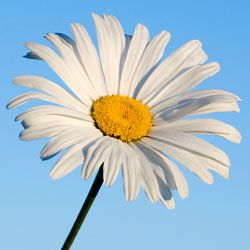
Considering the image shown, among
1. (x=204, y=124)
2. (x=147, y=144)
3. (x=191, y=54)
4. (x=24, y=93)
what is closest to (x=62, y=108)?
(x=24, y=93)

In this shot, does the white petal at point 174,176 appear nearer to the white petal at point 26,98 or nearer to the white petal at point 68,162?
the white petal at point 68,162

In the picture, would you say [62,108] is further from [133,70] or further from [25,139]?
[133,70]

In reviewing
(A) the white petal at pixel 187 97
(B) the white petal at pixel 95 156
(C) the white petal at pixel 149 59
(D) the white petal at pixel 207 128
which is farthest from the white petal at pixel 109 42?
(B) the white petal at pixel 95 156

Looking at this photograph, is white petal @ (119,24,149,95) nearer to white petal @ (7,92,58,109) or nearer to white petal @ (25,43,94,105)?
A: white petal @ (25,43,94,105)

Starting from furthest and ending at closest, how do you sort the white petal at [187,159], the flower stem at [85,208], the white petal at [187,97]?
the white petal at [187,97] → the white petal at [187,159] → the flower stem at [85,208]

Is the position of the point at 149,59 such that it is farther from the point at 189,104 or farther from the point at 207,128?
the point at 207,128

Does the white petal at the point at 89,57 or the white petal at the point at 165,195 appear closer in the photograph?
the white petal at the point at 165,195

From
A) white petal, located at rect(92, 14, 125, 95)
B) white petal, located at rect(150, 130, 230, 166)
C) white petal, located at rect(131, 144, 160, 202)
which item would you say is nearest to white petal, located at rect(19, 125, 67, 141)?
white petal, located at rect(131, 144, 160, 202)
